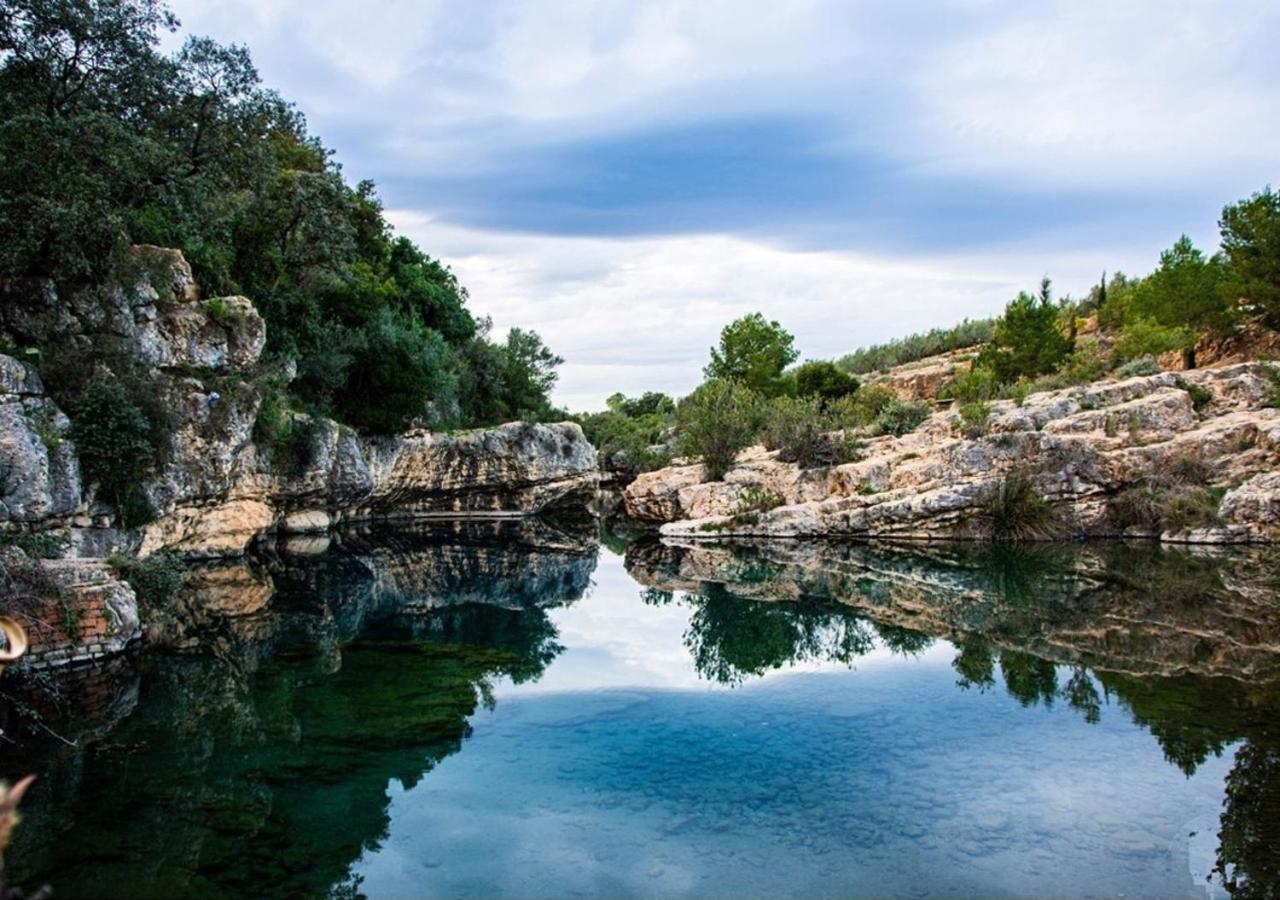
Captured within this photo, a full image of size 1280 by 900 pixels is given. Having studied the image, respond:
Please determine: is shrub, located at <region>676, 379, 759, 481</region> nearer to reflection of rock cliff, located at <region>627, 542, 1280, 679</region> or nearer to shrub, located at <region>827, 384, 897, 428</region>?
shrub, located at <region>827, 384, 897, 428</region>

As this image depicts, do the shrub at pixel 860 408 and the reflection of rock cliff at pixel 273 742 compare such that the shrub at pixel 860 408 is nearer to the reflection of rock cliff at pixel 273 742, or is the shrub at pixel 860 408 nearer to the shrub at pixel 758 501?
the shrub at pixel 758 501

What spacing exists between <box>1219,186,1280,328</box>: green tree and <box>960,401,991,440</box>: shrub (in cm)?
1649

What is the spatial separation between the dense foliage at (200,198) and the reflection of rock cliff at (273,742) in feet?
28.1

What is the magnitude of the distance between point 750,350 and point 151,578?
5469cm

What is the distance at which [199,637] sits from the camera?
15.2m

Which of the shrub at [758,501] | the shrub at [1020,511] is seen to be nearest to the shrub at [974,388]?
the shrub at [1020,511]

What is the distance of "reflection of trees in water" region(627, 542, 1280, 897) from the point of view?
378 inches

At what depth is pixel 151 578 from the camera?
14.5 meters

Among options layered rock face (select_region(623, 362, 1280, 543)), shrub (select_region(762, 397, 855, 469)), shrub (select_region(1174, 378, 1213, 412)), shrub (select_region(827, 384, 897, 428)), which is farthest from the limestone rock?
shrub (select_region(1174, 378, 1213, 412))

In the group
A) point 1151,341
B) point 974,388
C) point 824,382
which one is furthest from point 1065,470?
point 824,382

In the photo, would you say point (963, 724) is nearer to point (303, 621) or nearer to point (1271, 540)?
point (303, 621)

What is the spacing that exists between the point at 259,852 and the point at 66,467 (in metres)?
10.9

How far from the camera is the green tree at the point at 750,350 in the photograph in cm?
6425

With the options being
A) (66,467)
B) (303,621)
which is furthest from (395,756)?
(66,467)
